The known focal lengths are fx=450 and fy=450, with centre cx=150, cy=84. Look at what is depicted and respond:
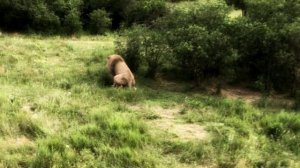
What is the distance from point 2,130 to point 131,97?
2217mm

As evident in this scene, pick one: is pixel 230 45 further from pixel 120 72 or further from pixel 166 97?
pixel 120 72

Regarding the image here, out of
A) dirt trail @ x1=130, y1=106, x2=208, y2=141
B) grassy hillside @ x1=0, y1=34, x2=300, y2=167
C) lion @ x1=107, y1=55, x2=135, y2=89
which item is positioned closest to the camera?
grassy hillside @ x1=0, y1=34, x2=300, y2=167

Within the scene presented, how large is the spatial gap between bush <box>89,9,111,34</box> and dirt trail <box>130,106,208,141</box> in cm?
702

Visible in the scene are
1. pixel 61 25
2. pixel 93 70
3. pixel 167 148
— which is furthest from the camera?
pixel 61 25

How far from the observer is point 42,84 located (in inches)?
313

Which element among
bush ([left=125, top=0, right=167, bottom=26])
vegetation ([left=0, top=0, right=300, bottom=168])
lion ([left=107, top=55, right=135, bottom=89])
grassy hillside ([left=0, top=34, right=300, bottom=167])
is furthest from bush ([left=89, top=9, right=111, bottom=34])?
lion ([left=107, top=55, right=135, bottom=89])

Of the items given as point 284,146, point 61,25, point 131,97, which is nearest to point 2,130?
A: point 131,97

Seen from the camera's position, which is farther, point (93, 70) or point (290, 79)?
point (93, 70)

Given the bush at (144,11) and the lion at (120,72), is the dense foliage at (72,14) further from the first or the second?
the lion at (120,72)

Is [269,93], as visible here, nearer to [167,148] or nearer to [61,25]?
[167,148]

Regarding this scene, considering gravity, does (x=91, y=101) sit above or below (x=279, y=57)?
below

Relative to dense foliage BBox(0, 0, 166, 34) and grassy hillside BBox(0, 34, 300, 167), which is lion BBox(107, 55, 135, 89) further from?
dense foliage BBox(0, 0, 166, 34)

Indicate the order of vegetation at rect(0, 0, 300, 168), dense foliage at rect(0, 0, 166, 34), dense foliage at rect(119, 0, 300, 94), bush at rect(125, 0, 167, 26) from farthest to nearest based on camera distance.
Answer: bush at rect(125, 0, 167, 26), dense foliage at rect(0, 0, 166, 34), dense foliage at rect(119, 0, 300, 94), vegetation at rect(0, 0, 300, 168)

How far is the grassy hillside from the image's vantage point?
5.54 meters
